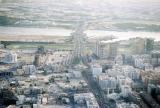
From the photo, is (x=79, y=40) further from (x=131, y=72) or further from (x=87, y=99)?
(x=87, y=99)

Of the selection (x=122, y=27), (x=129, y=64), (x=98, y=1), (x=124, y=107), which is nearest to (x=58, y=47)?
(x=129, y=64)

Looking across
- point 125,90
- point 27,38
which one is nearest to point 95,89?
point 125,90

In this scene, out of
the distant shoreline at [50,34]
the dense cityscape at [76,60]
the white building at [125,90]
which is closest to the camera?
the dense cityscape at [76,60]

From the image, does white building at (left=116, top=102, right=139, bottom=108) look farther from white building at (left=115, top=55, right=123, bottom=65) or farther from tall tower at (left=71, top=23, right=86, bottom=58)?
tall tower at (left=71, top=23, right=86, bottom=58)

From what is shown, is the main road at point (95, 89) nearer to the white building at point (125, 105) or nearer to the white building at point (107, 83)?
the white building at point (107, 83)

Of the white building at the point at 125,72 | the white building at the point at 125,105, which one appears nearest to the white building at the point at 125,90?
the white building at the point at 125,105

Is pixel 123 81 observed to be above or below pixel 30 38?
below

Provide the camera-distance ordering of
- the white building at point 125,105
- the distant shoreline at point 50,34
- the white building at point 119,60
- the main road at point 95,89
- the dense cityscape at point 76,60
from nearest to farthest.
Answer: the white building at point 125,105 → the main road at point 95,89 → the dense cityscape at point 76,60 → the white building at point 119,60 → the distant shoreline at point 50,34

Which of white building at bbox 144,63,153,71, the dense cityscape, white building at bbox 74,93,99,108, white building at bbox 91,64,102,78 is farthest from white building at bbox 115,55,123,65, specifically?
white building at bbox 74,93,99,108

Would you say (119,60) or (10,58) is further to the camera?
(119,60)

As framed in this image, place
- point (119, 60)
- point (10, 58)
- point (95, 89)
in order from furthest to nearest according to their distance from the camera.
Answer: point (119, 60) < point (10, 58) < point (95, 89)
